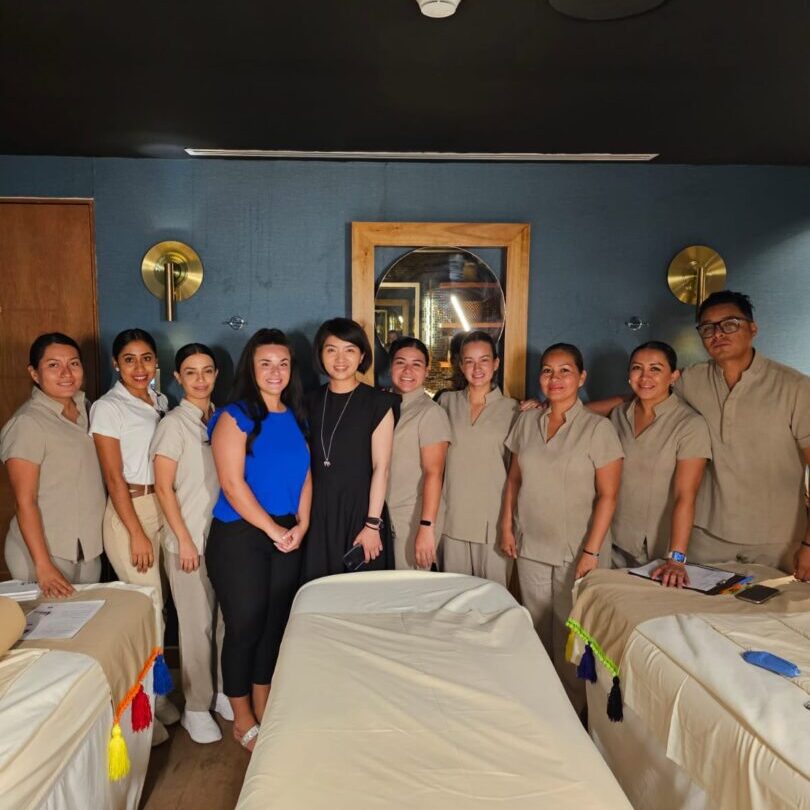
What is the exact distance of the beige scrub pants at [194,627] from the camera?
235cm

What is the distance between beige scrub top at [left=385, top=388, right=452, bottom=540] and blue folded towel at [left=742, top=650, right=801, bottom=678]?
1.27 metres

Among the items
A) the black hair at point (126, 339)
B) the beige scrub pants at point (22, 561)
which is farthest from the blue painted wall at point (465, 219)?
the beige scrub pants at point (22, 561)

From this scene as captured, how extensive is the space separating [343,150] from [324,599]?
1846 mm

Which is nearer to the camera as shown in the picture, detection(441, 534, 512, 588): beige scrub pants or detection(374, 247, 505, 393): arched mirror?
detection(441, 534, 512, 588): beige scrub pants

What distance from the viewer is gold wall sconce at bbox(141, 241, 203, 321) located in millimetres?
2859

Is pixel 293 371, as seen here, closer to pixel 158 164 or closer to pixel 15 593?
pixel 15 593

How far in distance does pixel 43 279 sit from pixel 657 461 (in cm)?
268

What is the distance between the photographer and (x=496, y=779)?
3.63ft

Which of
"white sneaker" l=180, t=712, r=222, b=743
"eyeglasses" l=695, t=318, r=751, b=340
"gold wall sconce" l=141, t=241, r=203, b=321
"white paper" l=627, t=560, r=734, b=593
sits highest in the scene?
"gold wall sconce" l=141, t=241, r=203, b=321

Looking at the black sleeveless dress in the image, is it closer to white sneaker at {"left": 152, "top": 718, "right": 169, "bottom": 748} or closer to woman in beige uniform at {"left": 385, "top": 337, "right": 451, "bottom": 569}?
woman in beige uniform at {"left": 385, "top": 337, "right": 451, "bottom": 569}

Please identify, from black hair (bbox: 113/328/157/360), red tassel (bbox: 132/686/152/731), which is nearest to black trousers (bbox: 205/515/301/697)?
red tassel (bbox: 132/686/152/731)

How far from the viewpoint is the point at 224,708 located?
2445 millimetres

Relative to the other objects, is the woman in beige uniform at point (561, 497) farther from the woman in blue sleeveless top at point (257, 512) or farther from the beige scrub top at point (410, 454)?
the woman in blue sleeveless top at point (257, 512)

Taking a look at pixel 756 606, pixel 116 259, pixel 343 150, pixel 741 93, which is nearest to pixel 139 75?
pixel 343 150
